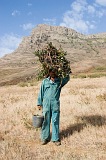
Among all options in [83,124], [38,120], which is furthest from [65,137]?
[83,124]

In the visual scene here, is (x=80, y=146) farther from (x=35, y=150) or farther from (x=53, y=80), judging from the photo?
(x=53, y=80)

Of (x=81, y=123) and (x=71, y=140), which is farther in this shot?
(x=81, y=123)

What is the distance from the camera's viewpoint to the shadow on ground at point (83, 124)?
8.63 meters

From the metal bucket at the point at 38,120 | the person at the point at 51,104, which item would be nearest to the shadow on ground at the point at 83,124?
the person at the point at 51,104

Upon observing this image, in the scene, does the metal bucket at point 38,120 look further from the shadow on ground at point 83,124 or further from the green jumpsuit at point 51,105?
the shadow on ground at point 83,124

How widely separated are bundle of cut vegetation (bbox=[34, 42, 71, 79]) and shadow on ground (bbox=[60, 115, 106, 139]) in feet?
5.95

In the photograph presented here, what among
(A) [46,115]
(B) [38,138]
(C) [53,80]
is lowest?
(B) [38,138]

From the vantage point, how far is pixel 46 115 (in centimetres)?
800

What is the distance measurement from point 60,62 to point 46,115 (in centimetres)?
154

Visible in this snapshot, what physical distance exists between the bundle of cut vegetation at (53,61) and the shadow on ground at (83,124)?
181 cm

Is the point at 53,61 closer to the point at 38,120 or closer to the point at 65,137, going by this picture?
the point at 38,120

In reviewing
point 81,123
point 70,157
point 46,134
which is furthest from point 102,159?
point 81,123

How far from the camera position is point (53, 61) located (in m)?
8.12

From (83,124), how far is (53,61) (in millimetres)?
2551
